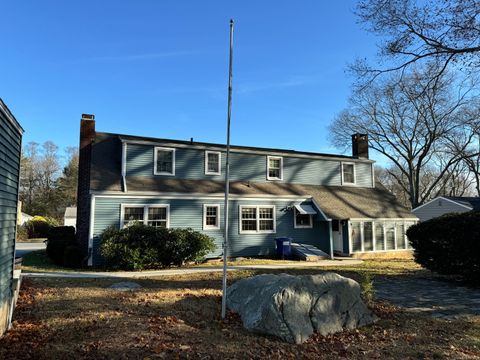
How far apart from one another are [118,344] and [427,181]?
226 feet

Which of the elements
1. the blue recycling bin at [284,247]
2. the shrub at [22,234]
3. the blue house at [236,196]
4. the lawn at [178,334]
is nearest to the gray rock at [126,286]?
the lawn at [178,334]

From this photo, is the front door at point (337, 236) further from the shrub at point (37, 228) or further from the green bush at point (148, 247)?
the shrub at point (37, 228)

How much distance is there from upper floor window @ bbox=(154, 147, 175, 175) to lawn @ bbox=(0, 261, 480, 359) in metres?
11.0

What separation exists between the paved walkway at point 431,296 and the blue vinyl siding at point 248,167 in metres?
11.0

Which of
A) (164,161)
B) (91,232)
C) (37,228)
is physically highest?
(164,161)

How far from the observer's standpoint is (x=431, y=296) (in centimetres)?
981

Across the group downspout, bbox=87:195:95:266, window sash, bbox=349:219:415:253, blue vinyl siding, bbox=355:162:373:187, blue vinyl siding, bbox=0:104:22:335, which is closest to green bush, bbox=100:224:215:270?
downspout, bbox=87:195:95:266

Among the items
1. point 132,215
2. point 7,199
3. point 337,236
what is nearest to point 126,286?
point 7,199

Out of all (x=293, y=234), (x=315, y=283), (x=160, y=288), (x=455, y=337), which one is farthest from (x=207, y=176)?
(x=455, y=337)

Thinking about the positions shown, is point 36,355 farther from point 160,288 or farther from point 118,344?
point 160,288

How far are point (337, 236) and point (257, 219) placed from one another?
17.8 ft

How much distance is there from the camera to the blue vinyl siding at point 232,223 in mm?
16562

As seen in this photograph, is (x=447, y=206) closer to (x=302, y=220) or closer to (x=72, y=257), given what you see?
(x=302, y=220)

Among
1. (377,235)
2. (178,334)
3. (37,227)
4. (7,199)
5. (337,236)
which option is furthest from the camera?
(37,227)
